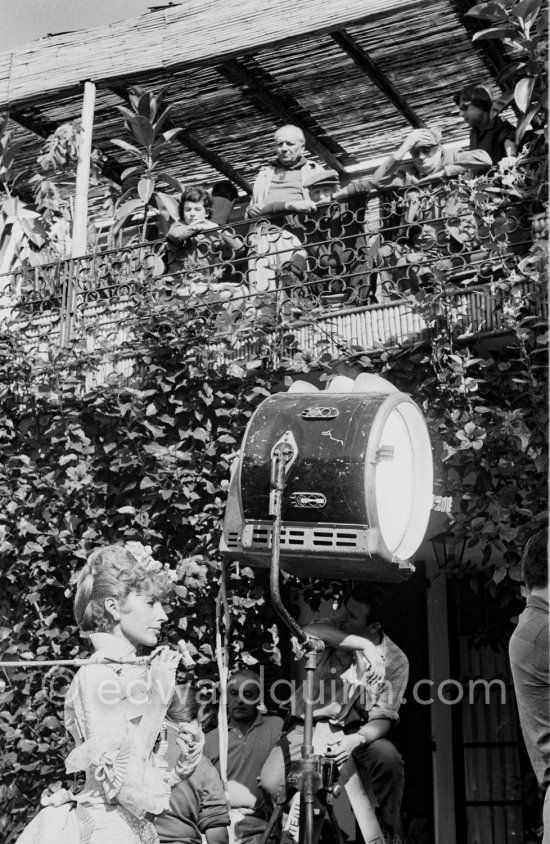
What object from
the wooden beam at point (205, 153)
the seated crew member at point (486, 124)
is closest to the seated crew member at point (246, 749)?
the seated crew member at point (486, 124)

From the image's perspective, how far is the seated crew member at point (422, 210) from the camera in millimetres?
6488

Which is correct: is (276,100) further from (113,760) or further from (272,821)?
(113,760)

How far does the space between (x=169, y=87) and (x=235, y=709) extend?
475cm

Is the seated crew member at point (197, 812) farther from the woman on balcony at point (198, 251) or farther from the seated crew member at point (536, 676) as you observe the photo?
the woman on balcony at point (198, 251)

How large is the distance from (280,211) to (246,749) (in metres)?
3.16

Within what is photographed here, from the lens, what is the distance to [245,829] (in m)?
6.05

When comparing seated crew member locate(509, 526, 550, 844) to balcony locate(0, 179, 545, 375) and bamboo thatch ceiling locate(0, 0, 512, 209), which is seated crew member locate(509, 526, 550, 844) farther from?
bamboo thatch ceiling locate(0, 0, 512, 209)

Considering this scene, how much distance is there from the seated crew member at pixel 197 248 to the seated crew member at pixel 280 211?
16 centimetres

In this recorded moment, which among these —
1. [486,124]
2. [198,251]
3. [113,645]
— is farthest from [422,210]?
[113,645]

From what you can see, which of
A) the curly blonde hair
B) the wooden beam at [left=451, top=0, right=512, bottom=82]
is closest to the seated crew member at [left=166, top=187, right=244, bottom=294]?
the wooden beam at [left=451, top=0, right=512, bottom=82]

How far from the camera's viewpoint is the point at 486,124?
6941mm

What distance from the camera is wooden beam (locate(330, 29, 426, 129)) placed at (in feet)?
27.1

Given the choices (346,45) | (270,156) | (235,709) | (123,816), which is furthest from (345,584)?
(270,156)

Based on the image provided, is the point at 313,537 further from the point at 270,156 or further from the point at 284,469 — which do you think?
the point at 270,156
